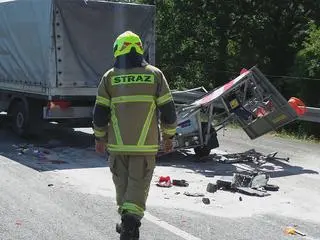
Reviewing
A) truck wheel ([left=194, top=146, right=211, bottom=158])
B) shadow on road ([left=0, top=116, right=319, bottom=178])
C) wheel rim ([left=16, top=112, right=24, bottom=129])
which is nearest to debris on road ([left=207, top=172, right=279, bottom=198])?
shadow on road ([left=0, top=116, right=319, bottom=178])

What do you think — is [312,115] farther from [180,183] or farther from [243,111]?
[180,183]

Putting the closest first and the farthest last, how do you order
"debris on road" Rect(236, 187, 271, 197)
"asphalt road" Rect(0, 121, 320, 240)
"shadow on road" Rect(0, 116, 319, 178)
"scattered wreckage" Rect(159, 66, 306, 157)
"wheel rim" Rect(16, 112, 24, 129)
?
"asphalt road" Rect(0, 121, 320, 240)
"debris on road" Rect(236, 187, 271, 197)
"shadow on road" Rect(0, 116, 319, 178)
"scattered wreckage" Rect(159, 66, 306, 157)
"wheel rim" Rect(16, 112, 24, 129)

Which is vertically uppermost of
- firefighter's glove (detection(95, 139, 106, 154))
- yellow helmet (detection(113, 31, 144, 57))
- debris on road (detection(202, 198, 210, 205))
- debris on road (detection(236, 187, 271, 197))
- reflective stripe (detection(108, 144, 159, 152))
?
yellow helmet (detection(113, 31, 144, 57))

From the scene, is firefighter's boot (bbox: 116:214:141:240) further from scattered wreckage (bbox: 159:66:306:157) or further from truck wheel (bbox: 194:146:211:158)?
truck wheel (bbox: 194:146:211:158)

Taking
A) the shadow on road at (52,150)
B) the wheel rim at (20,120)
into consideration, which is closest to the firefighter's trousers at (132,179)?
the shadow on road at (52,150)

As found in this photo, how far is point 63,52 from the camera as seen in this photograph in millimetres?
11680

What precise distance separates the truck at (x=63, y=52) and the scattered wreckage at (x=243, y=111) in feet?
8.63

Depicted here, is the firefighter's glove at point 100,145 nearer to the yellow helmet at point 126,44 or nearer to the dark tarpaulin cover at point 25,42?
the yellow helmet at point 126,44

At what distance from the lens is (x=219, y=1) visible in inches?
800

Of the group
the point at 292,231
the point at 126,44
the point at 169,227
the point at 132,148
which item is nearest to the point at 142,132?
the point at 132,148

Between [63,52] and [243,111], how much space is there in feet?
12.7

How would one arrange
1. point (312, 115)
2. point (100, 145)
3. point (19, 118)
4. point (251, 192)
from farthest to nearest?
point (312, 115) < point (19, 118) < point (251, 192) < point (100, 145)

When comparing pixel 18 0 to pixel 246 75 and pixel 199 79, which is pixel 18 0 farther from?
pixel 199 79

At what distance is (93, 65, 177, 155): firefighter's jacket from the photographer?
5.08m
